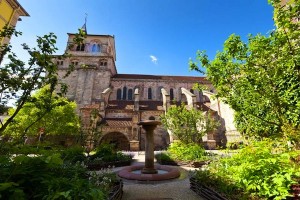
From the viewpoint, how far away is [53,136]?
26188mm

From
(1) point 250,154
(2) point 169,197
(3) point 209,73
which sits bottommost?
(2) point 169,197

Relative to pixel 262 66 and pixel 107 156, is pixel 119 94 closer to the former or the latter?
pixel 107 156

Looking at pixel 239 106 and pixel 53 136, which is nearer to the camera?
pixel 239 106

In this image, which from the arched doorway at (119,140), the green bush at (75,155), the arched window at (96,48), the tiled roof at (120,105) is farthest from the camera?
the arched window at (96,48)

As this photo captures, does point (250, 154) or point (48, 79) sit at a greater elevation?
point (48, 79)

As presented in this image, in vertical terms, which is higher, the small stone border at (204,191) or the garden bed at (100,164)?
the garden bed at (100,164)

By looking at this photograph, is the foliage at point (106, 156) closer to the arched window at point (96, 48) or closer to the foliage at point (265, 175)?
the foliage at point (265, 175)

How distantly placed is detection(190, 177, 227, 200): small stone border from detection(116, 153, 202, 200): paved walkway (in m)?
0.16

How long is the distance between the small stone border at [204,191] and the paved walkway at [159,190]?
0.52 ft

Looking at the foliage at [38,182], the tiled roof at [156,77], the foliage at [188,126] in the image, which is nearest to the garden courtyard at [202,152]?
the foliage at [38,182]

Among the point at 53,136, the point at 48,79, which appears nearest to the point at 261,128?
the point at 48,79

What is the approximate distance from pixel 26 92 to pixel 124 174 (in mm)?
5998

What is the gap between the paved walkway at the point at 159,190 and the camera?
6097 mm

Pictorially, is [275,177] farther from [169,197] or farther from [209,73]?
[209,73]
